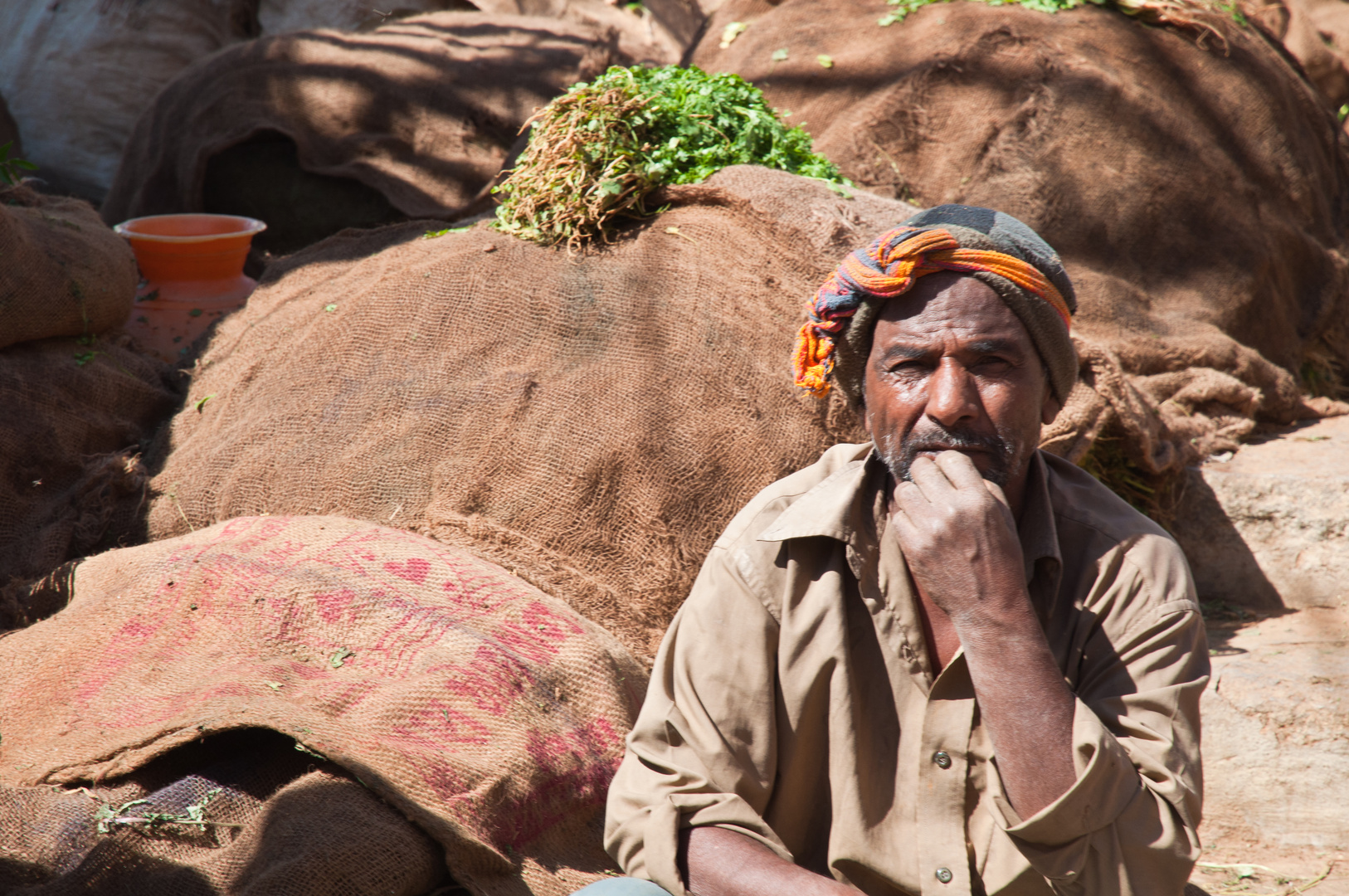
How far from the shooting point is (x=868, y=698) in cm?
186

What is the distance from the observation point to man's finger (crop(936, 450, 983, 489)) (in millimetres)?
1747

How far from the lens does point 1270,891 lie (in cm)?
314

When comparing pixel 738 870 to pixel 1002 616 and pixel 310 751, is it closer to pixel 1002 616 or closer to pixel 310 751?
pixel 1002 616

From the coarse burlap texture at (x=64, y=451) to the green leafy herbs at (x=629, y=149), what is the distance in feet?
4.99

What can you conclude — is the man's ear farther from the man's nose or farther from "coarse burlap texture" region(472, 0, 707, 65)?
"coarse burlap texture" region(472, 0, 707, 65)

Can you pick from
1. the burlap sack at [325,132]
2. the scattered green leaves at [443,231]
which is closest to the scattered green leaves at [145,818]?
the scattered green leaves at [443,231]

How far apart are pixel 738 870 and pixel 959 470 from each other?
717mm

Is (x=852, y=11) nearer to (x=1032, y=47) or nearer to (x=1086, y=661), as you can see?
(x=1032, y=47)

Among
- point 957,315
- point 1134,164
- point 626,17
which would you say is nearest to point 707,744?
point 957,315

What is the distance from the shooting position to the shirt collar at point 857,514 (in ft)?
6.01

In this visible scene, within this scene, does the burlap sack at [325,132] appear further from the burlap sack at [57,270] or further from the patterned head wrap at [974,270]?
the patterned head wrap at [974,270]

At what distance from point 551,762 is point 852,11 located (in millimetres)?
4523

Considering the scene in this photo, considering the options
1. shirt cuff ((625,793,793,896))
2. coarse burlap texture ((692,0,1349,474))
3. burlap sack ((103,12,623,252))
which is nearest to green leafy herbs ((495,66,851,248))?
coarse burlap texture ((692,0,1349,474))

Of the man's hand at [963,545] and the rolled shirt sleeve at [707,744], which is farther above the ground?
the man's hand at [963,545]
